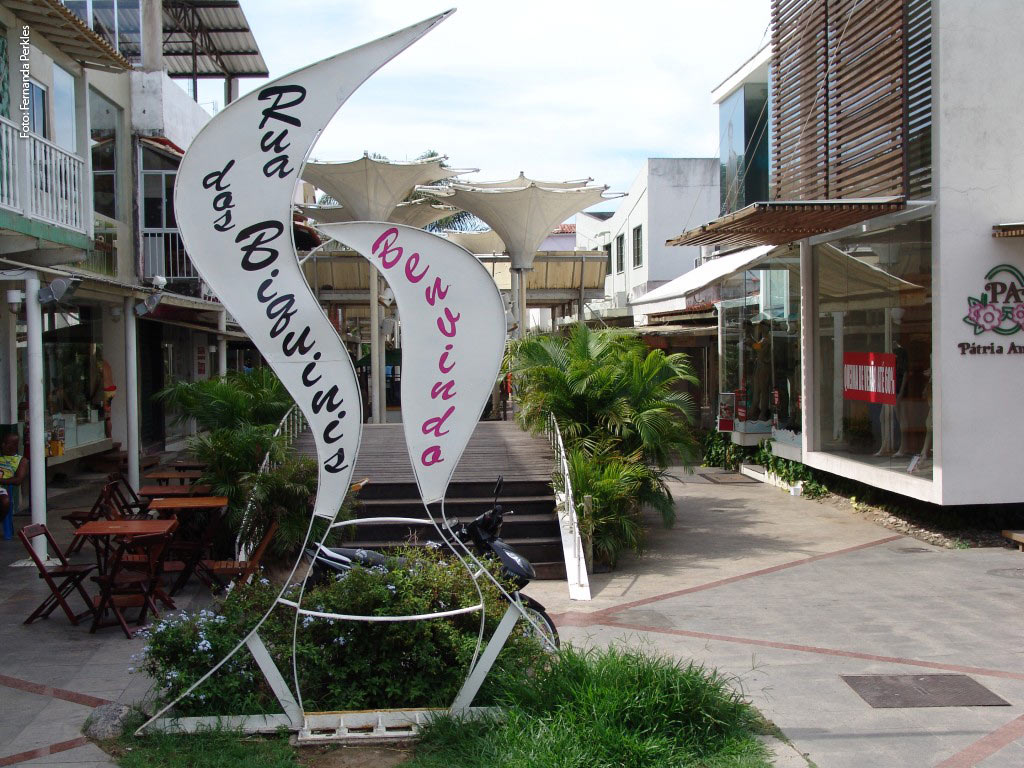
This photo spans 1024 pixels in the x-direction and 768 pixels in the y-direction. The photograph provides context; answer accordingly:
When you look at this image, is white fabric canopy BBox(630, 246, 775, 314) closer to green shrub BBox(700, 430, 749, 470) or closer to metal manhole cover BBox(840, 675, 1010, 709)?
green shrub BBox(700, 430, 749, 470)

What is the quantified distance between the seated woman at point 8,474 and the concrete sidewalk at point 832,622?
21.5ft

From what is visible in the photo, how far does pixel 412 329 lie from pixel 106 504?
5770mm

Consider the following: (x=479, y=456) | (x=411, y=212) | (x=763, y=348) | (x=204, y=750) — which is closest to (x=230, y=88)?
(x=411, y=212)

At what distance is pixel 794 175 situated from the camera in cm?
→ 1377

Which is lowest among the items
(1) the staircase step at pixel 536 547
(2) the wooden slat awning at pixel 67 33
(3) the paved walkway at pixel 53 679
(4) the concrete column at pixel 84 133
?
(3) the paved walkway at pixel 53 679

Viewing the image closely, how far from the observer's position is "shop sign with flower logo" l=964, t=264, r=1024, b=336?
34.8 ft

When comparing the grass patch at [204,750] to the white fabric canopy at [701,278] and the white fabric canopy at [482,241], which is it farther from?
the white fabric canopy at [482,241]

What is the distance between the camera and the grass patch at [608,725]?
4.77 meters

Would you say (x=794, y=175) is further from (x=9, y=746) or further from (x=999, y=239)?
(x=9, y=746)

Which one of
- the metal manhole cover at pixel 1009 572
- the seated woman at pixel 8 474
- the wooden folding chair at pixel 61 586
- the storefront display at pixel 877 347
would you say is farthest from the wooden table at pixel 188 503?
the storefront display at pixel 877 347

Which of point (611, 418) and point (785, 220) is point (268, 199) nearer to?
point (611, 418)

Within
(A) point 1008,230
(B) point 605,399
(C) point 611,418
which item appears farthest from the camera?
(B) point 605,399

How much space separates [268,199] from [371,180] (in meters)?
11.8

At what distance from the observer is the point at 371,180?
16672 millimetres
